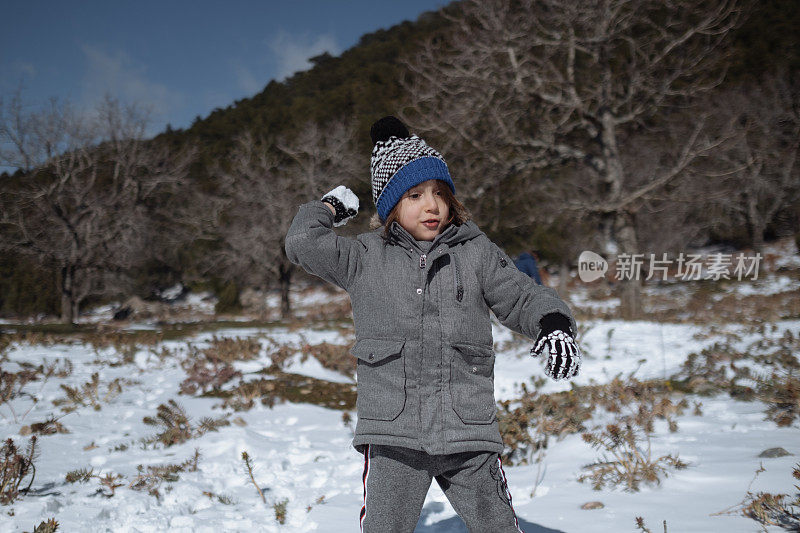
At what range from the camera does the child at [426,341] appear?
1762mm

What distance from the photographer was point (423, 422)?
5.78ft

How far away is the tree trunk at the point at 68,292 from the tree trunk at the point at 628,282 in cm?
1594

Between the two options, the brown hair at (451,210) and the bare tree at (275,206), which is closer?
the brown hair at (451,210)

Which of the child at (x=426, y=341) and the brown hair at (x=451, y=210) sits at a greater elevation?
the brown hair at (x=451, y=210)

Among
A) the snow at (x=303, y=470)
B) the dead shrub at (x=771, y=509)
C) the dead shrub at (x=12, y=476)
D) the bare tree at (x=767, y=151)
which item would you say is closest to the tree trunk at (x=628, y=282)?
the snow at (x=303, y=470)

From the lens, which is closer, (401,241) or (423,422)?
(423,422)

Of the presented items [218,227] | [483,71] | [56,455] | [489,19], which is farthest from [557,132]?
[218,227]

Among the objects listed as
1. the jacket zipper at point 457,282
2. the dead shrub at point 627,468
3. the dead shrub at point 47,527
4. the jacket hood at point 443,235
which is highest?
the jacket hood at point 443,235

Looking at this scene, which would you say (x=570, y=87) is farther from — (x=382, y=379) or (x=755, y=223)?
(x=755, y=223)

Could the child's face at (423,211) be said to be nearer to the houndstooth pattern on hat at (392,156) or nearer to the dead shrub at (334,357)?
the houndstooth pattern on hat at (392,156)

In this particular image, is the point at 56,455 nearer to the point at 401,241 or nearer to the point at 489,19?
the point at 401,241

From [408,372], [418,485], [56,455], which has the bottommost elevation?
[56,455]

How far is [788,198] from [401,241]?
95.4 feet

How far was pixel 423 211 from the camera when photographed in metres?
Answer: 2.03
